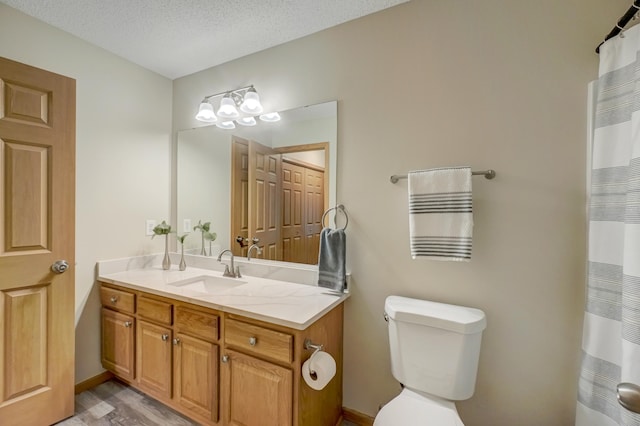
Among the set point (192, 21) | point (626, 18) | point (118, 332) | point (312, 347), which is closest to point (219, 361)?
point (312, 347)

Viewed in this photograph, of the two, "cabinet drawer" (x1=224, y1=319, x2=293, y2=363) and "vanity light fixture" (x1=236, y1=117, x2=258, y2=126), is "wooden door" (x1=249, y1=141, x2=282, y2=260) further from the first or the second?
"cabinet drawer" (x1=224, y1=319, x2=293, y2=363)

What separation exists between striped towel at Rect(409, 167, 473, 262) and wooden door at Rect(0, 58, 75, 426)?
1.96m

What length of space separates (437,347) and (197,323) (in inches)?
48.1

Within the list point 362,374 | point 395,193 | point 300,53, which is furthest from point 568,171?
point 300,53

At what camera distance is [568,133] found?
1.20m

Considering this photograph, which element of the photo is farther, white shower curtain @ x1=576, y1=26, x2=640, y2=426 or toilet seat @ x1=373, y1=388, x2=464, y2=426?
toilet seat @ x1=373, y1=388, x2=464, y2=426

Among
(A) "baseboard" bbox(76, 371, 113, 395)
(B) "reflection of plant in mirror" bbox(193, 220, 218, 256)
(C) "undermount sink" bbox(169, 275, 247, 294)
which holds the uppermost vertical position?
(B) "reflection of plant in mirror" bbox(193, 220, 218, 256)

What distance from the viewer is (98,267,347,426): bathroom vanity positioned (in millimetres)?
1260

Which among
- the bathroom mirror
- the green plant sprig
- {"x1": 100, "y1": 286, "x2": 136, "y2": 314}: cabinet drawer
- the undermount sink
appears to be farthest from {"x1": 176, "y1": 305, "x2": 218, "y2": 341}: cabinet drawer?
the green plant sprig

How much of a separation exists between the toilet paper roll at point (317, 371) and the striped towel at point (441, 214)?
26.1 inches

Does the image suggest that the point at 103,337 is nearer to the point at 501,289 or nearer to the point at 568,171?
the point at 501,289

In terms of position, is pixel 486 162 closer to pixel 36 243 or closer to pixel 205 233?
pixel 205 233

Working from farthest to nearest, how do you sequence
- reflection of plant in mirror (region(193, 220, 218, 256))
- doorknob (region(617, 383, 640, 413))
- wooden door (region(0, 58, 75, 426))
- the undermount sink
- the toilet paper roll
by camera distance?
1. reflection of plant in mirror (region(193, 220, 218, 256))
2. the undermount sink
3. wooden door (region(0, 58, 75, 426))
4. the toilet paper roll
5. doorknob (region(617, 383, 640, 413))

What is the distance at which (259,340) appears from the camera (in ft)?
4.30
